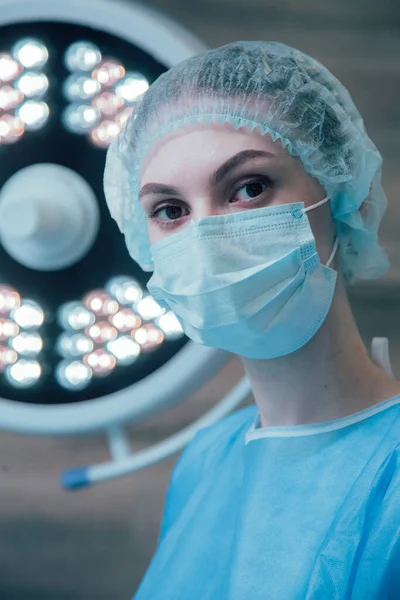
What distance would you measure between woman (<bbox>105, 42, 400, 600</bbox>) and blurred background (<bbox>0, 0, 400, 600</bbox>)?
68cm

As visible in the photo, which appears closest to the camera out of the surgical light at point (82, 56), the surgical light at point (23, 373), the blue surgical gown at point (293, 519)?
the blue surgical gown at point (293, 519)

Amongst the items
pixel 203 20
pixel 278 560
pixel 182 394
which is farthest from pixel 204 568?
pixel 203 20

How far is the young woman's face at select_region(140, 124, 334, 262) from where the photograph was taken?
0.99 m

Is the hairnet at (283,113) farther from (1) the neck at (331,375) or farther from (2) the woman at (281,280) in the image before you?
(1) the neck at (331,375)

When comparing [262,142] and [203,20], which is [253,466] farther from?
[203,20]

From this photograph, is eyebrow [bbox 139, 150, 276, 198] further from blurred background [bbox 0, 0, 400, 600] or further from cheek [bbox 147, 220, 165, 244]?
blurred background [bbox 0, 0, 400, 600]

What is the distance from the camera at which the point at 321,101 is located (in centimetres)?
103

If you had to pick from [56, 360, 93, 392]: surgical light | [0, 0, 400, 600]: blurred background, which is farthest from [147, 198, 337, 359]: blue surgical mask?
[0, 0, 400, 600]: blurred background

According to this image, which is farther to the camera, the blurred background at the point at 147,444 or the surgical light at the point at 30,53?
the blurred background at the point at 147,444

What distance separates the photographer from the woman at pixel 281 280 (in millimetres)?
985

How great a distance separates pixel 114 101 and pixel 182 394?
1.77 ft

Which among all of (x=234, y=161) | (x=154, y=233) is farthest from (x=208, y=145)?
(x=154, y=233)

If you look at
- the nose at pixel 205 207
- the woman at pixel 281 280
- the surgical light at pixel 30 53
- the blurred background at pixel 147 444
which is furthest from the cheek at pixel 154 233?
the blurred background at pixel 147 444

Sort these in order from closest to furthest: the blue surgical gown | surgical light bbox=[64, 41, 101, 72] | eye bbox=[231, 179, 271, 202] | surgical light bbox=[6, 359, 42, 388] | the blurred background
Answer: the blue surgical gown → eye bbox=[231, 179, 271, 202] → surgical light bbox=[64, 41, 101, 72] → surgical light bbox=[6, 359, 42, 388] → the blurred background
